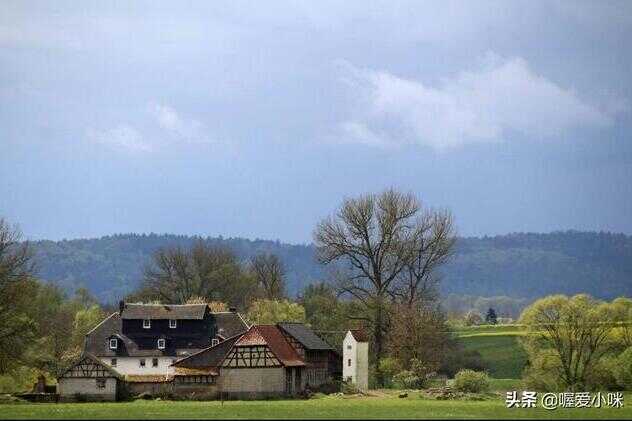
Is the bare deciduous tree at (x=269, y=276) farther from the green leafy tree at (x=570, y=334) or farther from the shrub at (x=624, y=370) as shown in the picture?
the shrub at (x=624, y=370)

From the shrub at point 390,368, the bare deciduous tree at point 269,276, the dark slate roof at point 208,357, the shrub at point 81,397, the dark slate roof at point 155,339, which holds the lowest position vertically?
the shrub at point 81,397

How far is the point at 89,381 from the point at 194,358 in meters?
9.94

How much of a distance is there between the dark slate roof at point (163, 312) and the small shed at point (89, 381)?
15815 mm

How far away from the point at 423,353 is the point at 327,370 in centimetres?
882

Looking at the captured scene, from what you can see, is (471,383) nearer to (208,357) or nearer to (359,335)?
(359,335)

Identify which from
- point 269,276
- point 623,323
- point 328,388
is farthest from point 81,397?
point 269,276

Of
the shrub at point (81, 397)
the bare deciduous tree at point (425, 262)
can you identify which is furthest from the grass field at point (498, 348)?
the shrub at point (81, 397)

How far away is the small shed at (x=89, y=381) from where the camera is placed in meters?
77.3

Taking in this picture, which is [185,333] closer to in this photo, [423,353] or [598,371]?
[423,353]

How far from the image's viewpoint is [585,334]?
83.1 meters

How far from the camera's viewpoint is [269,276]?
14712cm

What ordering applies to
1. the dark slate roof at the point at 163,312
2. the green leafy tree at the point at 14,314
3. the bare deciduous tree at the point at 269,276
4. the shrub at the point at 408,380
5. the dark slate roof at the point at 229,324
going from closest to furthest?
the green leafy tree at the point at 14,314, the shrub at the point at 408,380, the dark slate roof at the point at 163,312, the dark slate roof at the point at 229,324, the bare deciduous tree at the point at 269,276

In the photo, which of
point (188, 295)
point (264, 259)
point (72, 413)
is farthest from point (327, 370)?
point (264, 259)

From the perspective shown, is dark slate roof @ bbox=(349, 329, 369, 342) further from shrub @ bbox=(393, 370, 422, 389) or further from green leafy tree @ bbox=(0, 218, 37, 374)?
green leafy tree @ bbox=(0, 218, 37, 374)
